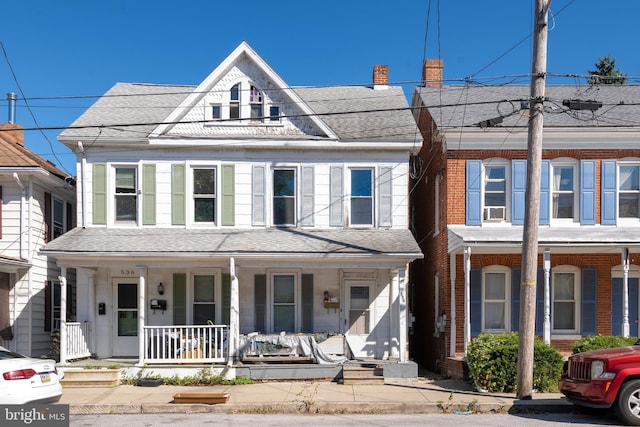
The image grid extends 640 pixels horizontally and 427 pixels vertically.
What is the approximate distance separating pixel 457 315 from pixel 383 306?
1.94 meters

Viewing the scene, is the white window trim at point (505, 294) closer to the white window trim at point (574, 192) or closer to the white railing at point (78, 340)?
the white window trim at point (574, 192)

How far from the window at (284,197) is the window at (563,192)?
22.7 feet

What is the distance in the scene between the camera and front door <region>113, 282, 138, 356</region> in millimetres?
17859

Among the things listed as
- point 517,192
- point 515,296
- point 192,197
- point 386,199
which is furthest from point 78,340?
point 517,192

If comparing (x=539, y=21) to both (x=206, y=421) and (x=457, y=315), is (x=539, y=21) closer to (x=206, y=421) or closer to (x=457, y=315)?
(x=457, y=315)

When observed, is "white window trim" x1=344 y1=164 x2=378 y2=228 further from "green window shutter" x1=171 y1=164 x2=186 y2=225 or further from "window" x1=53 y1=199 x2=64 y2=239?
"window" x1=53 y1=199 x2=64 y2=239

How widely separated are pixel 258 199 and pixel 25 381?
8.56m

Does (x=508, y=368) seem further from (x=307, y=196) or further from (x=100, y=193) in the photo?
(x=100, y=193)

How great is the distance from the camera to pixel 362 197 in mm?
18031

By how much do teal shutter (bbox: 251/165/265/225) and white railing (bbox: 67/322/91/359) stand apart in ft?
16.8

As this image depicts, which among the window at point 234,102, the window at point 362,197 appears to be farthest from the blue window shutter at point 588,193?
the window at point 234,102

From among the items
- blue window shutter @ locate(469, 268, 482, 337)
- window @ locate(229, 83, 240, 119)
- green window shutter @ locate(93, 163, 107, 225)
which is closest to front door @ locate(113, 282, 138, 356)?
green window shutter @ locate(93, 163, 107, 225)

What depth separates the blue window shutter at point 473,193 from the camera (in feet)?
57.6

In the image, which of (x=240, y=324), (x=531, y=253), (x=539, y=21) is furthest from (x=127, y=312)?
(x=539, y=21)
